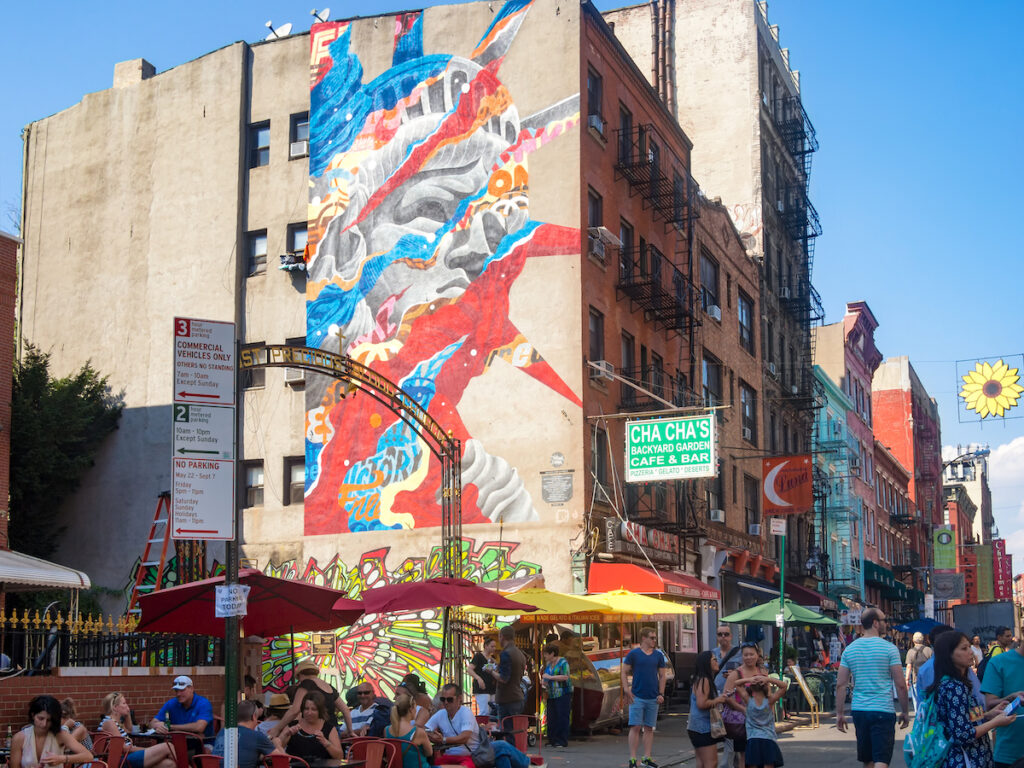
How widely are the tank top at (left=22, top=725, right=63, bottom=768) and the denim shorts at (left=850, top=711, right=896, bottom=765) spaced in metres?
7.60

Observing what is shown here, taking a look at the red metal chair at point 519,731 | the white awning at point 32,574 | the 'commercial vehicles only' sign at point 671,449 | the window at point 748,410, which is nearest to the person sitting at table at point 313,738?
the red metal chair at point 519,731

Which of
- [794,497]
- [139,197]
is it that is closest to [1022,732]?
[794,497]

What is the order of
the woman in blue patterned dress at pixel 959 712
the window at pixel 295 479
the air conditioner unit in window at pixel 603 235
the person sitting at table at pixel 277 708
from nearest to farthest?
the woman in blue patterned dress at pixel 959 712 → the person sitting at table at pixel 277 708 → the air conditioner unit in window at pixel 603 235 → the window at pixel 295 479

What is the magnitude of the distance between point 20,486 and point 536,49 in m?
16.9

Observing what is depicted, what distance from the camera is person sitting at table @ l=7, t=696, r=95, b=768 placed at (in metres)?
11.2

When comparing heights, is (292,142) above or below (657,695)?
above

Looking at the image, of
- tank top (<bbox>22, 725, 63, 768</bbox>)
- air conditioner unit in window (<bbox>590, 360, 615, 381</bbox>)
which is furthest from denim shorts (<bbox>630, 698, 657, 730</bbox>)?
air conditioner unit in window (<bbox>590, 360, 615, 381</bbox>)

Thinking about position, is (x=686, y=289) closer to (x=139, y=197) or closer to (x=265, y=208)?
(x=265, y=208)

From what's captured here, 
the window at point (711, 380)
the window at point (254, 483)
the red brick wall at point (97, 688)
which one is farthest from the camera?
the window at point (711, 380)

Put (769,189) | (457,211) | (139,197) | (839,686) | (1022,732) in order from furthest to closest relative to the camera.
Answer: (769,189) → (139,197) → (457,211) → (839,686) → (1022,732)

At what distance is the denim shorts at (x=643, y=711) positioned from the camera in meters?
16.8

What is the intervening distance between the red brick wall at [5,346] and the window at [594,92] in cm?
1366

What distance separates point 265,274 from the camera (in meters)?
32.4

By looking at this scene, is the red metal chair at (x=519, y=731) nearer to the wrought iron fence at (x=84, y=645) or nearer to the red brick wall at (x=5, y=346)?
the wrought iron fence at (x=84, y=645)
